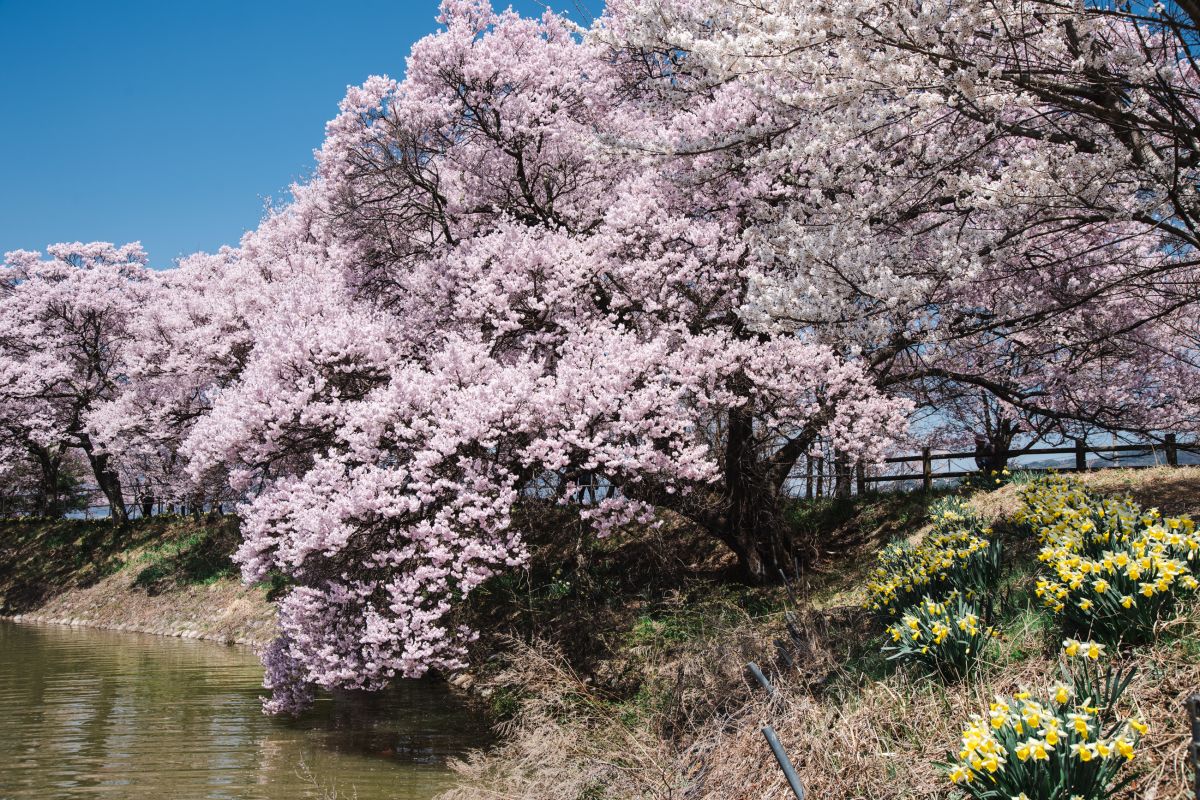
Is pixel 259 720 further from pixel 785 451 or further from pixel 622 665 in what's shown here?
pixel 785 451

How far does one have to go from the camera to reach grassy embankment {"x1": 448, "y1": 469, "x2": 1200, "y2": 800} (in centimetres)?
483

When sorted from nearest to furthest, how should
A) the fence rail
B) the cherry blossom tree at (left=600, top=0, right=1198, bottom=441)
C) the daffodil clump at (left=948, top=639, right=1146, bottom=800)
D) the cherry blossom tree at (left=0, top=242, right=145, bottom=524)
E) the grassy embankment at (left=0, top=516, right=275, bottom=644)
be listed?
the daffodil clump at (left=948, top=639, right=1146, bottom=800), the cherry blossom tree at (left=600, top=0, right=1198, bottom=441), the fence rail, the grassy embankment at (left=0, top=516, right=275, bottom=644), the cherry blossom tree at (left=0, top=242, right=145, bottom=524)

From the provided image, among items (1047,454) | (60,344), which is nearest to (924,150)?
(1047,454)

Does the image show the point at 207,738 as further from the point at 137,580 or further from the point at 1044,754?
the point at 137,580

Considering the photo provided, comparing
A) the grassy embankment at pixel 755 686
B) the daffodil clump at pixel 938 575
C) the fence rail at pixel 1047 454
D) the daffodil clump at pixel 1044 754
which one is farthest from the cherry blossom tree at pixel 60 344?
the daffodil clump at pixel 1044 754

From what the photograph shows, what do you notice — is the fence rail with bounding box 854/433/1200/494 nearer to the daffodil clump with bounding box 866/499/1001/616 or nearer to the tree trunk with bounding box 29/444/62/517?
the daffodil clump with bounding box 866/499/1001/616

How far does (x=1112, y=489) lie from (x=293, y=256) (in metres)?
16.5

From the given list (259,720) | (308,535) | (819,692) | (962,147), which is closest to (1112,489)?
(962,147)

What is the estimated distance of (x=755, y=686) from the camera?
25.1ft

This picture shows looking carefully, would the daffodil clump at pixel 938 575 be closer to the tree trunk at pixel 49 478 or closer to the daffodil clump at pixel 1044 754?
the daffodil clump at pixel 1044 754

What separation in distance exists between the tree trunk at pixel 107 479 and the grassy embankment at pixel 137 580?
0.72m

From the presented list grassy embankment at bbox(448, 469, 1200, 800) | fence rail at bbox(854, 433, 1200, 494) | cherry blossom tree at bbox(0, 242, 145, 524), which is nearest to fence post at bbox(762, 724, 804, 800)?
grassy embankment at bbox(448, 469, 1200, 800)

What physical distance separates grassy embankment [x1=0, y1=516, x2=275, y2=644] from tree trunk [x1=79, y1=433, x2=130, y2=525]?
72 centimetres

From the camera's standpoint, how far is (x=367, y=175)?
14414 mm
